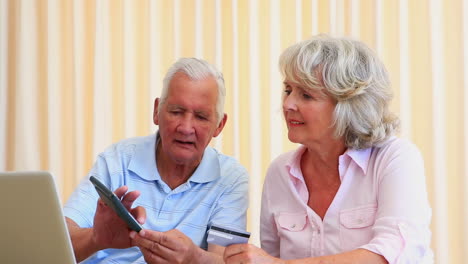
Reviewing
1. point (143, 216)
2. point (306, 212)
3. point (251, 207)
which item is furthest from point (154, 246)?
point (251, 207)

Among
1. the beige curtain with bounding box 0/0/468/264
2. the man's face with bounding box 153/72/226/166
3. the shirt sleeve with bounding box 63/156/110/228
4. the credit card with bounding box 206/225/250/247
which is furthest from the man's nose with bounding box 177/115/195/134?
the beige curtain with bounding box 0/0/468/264

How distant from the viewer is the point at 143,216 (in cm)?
191

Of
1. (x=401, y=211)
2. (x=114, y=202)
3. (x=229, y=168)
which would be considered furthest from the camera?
(x=229, y=168)

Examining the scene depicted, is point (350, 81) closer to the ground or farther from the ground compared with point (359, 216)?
farther from the ground

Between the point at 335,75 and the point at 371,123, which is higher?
the point at 335,75

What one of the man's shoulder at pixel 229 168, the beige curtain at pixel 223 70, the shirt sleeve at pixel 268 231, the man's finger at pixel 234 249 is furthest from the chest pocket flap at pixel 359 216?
the beige curtain at pixel 223 70

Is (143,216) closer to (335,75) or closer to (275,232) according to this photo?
(275,232)

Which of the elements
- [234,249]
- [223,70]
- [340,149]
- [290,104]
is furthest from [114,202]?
[223,70]

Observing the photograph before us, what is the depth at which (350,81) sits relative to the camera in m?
2.00

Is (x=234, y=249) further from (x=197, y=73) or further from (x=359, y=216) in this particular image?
(x=197, y=73)

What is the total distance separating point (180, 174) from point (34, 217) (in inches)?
40.0

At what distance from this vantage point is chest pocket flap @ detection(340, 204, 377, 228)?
196cm

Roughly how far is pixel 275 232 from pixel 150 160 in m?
0.52

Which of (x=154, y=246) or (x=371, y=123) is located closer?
(x=154, y=246)
